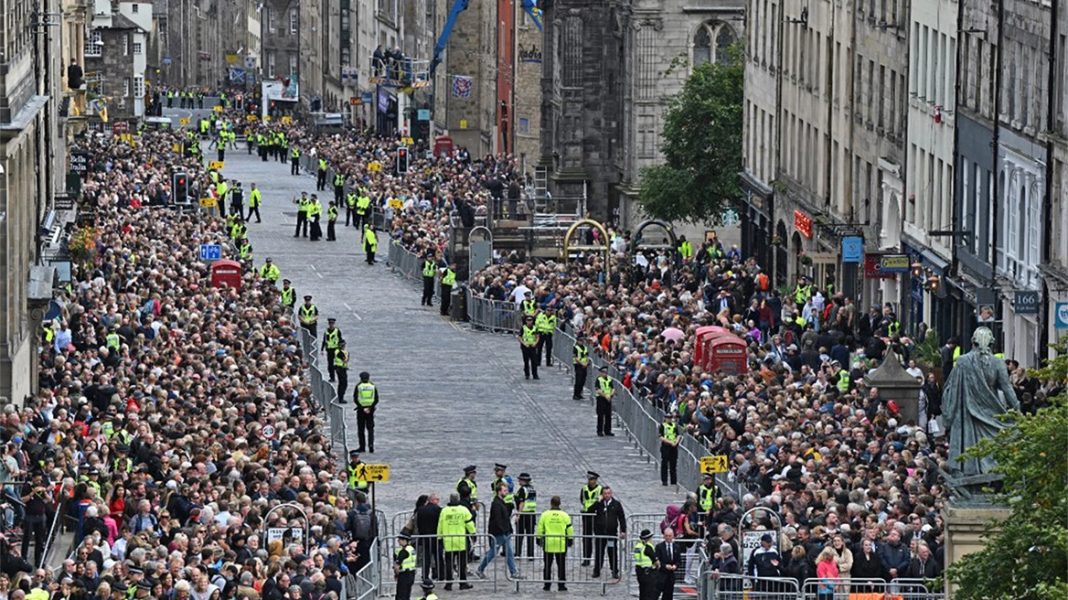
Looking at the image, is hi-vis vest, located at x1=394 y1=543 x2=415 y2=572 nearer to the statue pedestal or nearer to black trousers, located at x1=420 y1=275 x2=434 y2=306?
the statue pedestal

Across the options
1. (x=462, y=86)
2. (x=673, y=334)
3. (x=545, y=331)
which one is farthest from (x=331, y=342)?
(x=462, y=86)

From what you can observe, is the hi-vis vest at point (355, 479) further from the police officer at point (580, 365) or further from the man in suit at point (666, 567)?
the police officer at point (580, 365)

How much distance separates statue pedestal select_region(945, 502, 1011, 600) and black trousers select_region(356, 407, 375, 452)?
870 inches

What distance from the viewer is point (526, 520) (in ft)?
150

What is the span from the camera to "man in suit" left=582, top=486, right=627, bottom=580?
44562mm

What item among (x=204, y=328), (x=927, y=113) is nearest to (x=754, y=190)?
(x=927, y=113)

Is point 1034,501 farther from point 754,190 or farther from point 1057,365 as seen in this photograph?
point 754,190

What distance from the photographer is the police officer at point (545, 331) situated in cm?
6738

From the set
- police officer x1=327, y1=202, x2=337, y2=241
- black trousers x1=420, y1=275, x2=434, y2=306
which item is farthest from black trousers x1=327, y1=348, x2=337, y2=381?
police officer x1=327, y1=202, x2=337, y2=241

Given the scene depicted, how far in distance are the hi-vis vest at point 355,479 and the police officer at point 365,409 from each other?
720cm

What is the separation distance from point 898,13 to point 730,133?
21.6 metres

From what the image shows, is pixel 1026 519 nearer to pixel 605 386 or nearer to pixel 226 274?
pixel 605 386

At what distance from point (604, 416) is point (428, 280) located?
2348 cm

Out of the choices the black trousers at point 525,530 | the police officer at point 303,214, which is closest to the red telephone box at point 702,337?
the black trousers at point 525,530
